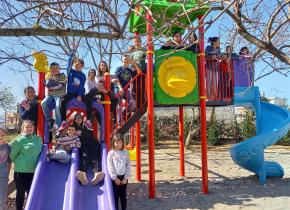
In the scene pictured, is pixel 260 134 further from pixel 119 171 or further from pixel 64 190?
pixel 64 190

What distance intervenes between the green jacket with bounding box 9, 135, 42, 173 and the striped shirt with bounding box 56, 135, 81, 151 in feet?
1.95

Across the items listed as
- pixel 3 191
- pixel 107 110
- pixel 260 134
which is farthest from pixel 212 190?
pixel 3 191

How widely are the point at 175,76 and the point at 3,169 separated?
3873 millimetres

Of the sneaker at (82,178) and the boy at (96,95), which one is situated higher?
the boy at (96,95)

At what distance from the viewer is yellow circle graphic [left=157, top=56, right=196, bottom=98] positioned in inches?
317

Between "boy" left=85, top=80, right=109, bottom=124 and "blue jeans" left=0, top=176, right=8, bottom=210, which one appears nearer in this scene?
"blue jeans" left=0, top=176, right=8, bottom=210

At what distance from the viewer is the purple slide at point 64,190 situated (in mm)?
A: 5438

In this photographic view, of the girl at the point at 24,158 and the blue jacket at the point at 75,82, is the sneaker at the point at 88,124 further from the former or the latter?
the girl at the point at 24,158

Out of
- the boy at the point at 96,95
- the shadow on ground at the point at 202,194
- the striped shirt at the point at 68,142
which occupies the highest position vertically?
the boy at the point at 96,95

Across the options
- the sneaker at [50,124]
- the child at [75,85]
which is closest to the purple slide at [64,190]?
the sneaker at [50,124]

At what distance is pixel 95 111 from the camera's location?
293 inches

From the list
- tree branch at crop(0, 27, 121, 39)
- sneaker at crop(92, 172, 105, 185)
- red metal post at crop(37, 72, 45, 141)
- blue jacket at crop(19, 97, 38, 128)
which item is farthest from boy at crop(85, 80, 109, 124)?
tree branch at crop(0, 27, 121, 39)

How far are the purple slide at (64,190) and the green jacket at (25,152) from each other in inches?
5.5

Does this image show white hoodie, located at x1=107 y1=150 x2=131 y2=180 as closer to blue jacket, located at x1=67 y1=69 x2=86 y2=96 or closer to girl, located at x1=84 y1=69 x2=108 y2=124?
girl, located at x1=84 y1=69 x2=108 y2=124
